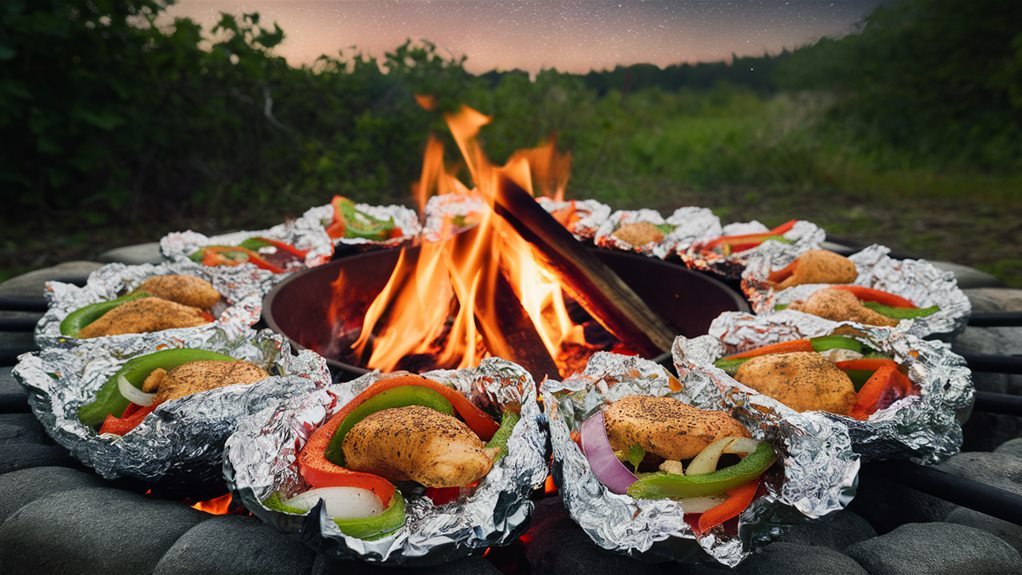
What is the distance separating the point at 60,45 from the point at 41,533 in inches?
237

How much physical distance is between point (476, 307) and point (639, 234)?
1.65 m

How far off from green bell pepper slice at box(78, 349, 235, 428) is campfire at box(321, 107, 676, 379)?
862mm

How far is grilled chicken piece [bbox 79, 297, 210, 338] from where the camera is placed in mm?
2902

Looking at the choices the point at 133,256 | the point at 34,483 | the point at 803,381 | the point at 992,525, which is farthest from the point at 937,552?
the point at 133,256

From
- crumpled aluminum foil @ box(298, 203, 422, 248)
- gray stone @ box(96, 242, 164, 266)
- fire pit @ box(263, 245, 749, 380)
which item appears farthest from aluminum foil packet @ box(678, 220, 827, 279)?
gray stone @ box(96, 242, 164, 266)

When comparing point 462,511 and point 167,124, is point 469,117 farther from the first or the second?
point 167,124

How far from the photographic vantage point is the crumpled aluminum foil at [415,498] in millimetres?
1685

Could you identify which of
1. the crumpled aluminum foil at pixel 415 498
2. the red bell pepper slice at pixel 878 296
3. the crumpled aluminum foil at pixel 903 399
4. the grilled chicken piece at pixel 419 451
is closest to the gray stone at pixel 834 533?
the crumpled aluminum foil at pixel 903 399

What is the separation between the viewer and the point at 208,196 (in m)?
7.81

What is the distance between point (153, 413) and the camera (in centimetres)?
211

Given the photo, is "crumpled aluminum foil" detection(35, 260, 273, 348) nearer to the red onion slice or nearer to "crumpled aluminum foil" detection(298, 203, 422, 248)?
"crumpled aluminum foil" detection(298, 203, 422, 248)

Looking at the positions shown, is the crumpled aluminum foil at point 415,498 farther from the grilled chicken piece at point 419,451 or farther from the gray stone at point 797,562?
the gray stone at point 797,562

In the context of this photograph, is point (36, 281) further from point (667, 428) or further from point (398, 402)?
point (667, 428)

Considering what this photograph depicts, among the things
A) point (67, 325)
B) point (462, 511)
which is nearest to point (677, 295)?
point (462, 511)
